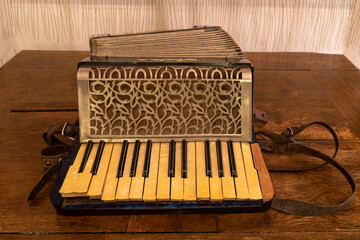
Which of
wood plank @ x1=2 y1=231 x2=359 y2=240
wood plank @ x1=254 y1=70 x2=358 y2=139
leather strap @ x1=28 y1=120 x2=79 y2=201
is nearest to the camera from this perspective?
wood plank @ x1=2 y1=231 x2=359 y2=240

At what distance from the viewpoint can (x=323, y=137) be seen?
4.18 feet

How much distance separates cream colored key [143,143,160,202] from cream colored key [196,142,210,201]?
110 millimetres

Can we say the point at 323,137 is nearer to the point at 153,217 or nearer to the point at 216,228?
the point at 216,228

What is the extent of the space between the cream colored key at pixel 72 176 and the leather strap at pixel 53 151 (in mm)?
76

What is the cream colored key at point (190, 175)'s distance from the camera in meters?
0.91

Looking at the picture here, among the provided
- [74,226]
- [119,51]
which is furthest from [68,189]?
[119,51]

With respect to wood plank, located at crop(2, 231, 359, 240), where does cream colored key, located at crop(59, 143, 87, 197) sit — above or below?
above

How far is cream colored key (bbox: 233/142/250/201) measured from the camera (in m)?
0.91

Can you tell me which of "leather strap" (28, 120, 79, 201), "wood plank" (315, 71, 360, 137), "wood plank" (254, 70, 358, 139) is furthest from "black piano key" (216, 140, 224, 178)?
"wood plank" (315, 71, 360, 137)

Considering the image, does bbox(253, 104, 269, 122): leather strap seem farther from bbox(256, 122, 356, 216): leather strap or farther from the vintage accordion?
the vintage accordion

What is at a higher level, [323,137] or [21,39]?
[21,39]

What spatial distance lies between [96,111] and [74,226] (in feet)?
1.07

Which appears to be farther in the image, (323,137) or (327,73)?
(327,73)

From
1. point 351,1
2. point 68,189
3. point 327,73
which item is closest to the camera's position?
point 68,189
